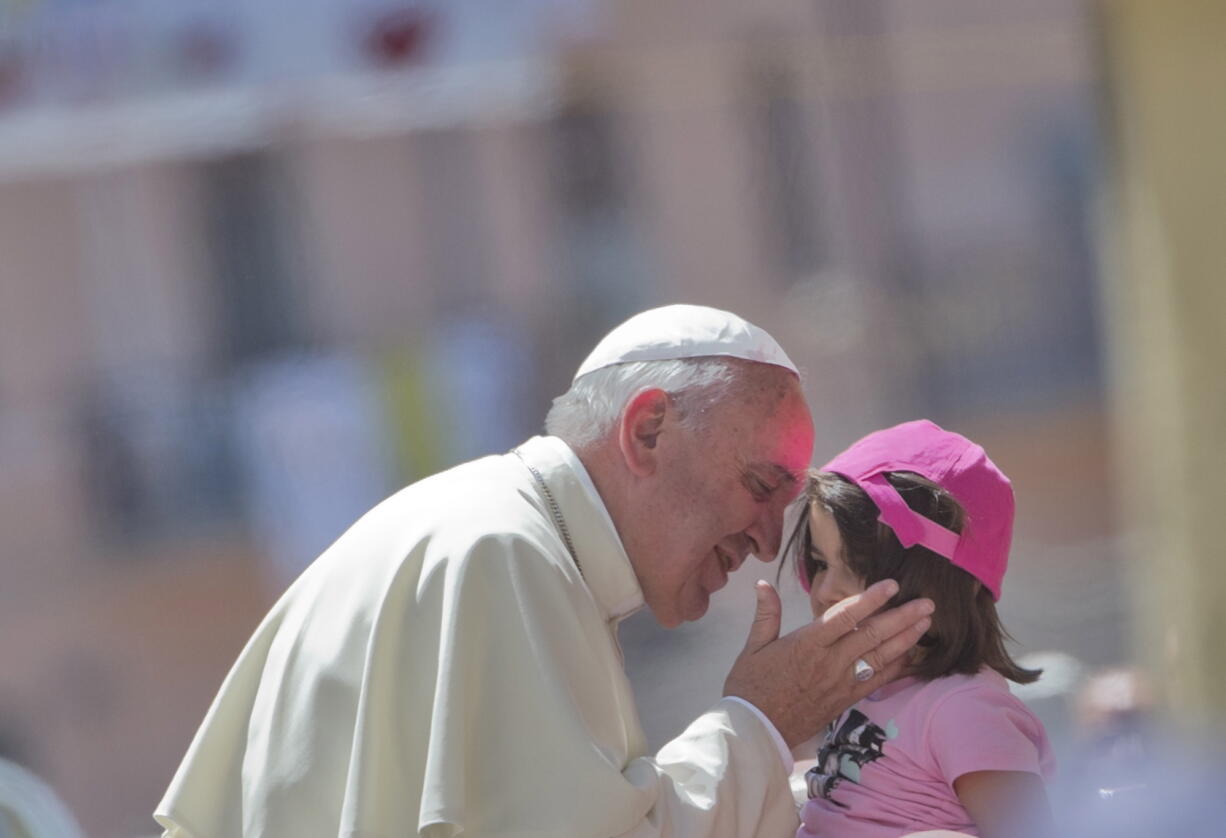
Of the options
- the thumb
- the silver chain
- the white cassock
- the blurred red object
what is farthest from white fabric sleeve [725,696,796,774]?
the blurred red object

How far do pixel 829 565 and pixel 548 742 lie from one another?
2.04ft

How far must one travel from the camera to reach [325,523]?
11.8 m

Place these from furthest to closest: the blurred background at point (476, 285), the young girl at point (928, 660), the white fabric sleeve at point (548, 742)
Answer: the blurred background at point (476, 285)
the young girl at point (928, 660)
the white fabric sleeve at point (548, 742)

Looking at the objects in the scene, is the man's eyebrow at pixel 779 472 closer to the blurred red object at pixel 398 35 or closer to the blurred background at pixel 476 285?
the blurred red object at pixel 398 35

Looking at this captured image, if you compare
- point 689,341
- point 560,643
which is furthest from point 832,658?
point 689,341

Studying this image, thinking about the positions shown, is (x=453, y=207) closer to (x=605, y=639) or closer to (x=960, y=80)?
(x=960, y=80)

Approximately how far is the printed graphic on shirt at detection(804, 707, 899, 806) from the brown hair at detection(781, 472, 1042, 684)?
0.12m

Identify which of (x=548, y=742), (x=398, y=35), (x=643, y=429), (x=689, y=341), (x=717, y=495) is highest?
(x=398, y=35)

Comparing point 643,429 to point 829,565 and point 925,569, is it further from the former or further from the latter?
point 925,569

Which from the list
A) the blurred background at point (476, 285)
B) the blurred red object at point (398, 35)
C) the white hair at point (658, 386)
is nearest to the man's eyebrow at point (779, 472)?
the white hair at point (658, 386)

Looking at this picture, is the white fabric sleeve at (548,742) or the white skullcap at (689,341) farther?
the white skullcap at (689,341)

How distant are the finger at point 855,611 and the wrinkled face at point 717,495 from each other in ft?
0.80

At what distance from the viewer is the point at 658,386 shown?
113 inches

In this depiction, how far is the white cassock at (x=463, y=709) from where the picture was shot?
8.29 ft
